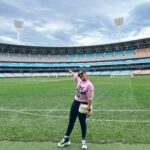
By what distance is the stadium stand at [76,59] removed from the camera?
320 feet

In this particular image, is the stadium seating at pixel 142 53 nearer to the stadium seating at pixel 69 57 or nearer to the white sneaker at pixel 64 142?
the stadium seating at pixel 69 57

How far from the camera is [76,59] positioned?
116m

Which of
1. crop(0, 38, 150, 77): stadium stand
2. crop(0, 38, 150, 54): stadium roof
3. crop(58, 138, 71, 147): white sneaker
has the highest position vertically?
crop(0, 38, 150, 54): stadium roof

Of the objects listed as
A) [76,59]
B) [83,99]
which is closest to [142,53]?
[76,59]

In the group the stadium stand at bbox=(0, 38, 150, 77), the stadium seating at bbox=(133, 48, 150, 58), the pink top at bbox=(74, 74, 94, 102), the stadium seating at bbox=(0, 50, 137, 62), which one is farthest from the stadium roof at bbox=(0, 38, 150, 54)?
the pink top at bbox=(74, 74, 94, 102)

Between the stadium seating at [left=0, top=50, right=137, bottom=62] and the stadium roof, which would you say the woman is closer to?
the stadium roof

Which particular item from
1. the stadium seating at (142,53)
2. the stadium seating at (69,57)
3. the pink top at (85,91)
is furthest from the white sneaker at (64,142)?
the stadium seating at (69,57)

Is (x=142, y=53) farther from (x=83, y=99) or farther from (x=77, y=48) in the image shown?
(x=83, y=99)

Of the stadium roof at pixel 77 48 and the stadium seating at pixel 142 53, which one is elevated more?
the stadium roof at pixel 77 48

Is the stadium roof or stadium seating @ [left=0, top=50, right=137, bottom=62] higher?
the stadium roof

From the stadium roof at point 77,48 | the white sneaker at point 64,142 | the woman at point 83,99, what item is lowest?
the white sneaker at point 64,142

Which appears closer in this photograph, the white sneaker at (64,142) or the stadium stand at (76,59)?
the white sneaker at (64,142)

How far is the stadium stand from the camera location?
97625 millimetres

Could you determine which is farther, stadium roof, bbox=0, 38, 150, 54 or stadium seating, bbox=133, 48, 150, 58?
stadium roof, bbox=0, 38, 150, 54
